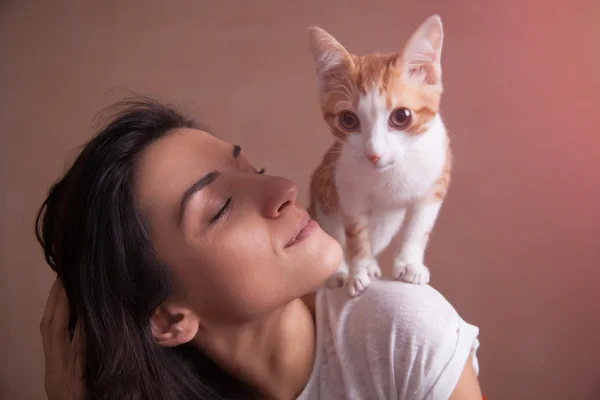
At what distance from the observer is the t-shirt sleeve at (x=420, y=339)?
0.70 meters

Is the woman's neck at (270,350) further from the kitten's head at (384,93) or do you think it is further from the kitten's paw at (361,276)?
the kitten's head at (384,93)

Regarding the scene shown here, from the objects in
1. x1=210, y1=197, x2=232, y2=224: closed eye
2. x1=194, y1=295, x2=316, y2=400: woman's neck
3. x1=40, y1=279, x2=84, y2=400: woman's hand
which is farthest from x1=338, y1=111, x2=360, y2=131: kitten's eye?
x1=40, y1=279, x2=84, y2=400: woman's hand

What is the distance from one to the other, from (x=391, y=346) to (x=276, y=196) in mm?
303

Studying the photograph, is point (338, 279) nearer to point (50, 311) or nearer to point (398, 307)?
point (398, 307)

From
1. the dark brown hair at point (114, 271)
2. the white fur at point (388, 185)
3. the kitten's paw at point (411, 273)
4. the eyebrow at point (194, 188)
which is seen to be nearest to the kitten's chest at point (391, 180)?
the white fur at point (388, 185)

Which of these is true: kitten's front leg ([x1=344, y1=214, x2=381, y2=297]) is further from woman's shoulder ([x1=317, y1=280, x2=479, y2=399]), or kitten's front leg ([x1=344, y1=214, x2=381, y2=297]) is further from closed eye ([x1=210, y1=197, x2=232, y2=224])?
closed eye ([x1=210, y1=197, x2=232, y2=224])

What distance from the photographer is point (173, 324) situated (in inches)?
30.8

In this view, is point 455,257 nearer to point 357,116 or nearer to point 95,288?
point 357,116

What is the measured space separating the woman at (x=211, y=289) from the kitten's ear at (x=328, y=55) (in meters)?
0.21

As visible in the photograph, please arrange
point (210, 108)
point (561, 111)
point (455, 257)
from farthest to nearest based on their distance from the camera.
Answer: point (210, 108) < point (455, 257) < point (561, 111)

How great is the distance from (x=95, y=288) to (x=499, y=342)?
113 centimetres

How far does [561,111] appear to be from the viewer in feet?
3.96

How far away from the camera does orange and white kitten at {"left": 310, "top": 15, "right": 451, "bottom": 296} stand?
717mm

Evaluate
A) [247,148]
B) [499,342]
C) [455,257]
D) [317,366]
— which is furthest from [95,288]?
[499,342]
